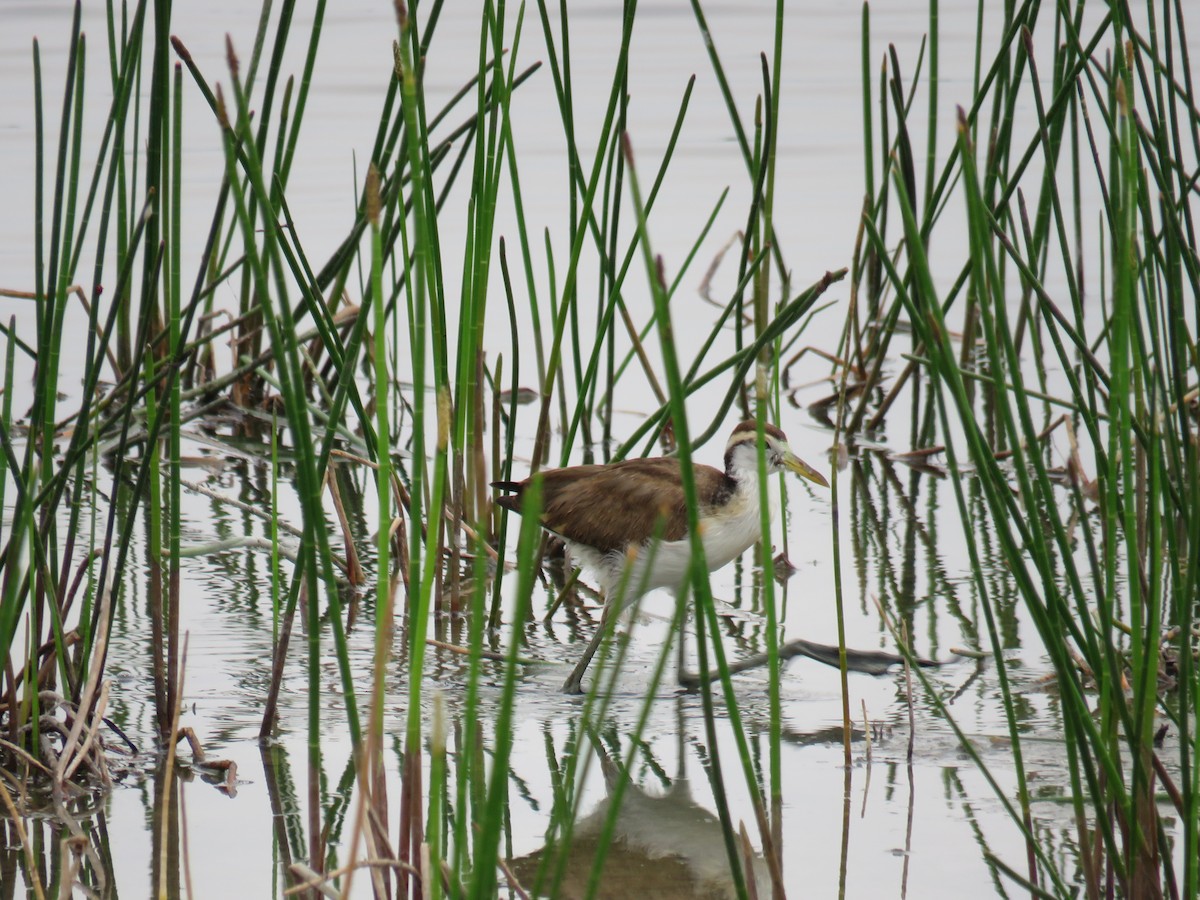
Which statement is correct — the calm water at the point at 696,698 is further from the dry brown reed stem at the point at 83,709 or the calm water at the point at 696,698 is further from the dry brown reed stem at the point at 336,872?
the dry brown reed stem at the point at 336,872

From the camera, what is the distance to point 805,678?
440 cm

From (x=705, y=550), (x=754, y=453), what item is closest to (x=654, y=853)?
(x=705, y=550)

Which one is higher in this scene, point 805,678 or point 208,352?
point 208,352

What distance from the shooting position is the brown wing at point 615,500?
14.9 feet

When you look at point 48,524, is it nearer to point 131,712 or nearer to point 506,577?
point 131,712

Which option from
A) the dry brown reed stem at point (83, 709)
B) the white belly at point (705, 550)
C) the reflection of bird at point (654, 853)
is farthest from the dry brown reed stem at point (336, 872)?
the white belly at point (705, 550)

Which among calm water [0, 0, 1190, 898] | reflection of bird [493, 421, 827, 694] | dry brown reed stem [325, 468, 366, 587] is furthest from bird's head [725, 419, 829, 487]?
dry brown reed stem [325, 468, 366, 587]

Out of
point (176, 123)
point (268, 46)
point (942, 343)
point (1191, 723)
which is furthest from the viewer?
point (268, 46)

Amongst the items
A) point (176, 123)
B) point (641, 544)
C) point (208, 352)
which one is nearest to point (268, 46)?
point (208, 352)

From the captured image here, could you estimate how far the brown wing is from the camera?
4.54m

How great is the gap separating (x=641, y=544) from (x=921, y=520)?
1444 millimetres

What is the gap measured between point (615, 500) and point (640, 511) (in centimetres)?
9

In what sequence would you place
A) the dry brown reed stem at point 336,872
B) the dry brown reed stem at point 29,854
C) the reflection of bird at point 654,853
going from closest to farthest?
1. the dry brown reed stem at point 336,872
2. the dry brown reed stem at point 29,854
3. the reflection of bird at point 654,853

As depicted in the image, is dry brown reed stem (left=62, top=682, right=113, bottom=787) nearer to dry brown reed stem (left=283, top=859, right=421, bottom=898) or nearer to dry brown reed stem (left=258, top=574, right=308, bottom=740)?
dry brown reed stem (left=258, top=574, right=308, bottom=740)
